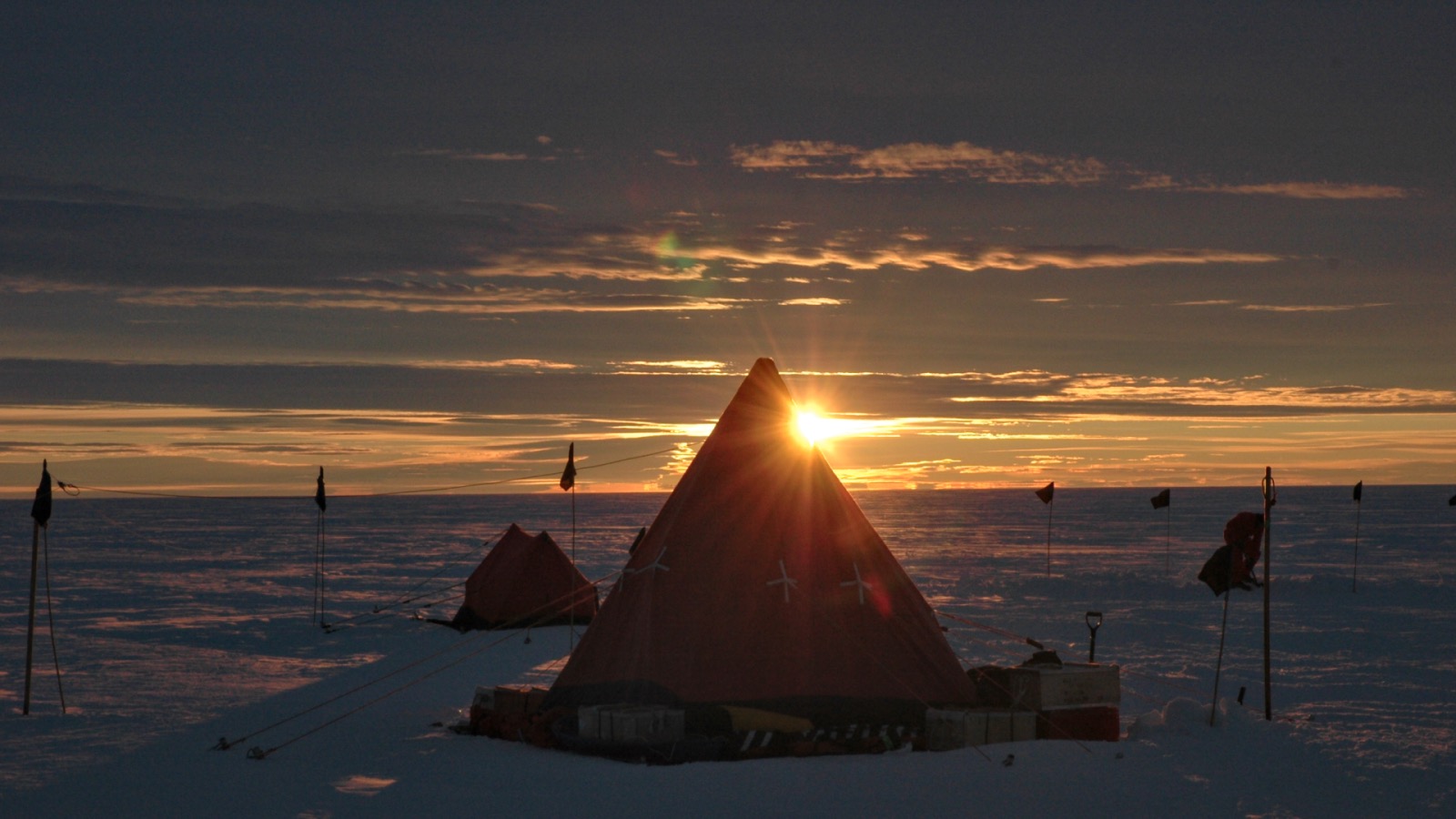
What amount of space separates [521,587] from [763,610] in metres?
16.9

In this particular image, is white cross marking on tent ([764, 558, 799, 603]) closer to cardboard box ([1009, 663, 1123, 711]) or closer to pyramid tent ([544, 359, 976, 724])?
pyramid tent ([544, 359, 976, 724])

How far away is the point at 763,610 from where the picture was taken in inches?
650

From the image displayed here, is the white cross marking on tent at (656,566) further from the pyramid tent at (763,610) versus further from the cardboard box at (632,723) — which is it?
the cardboard box at (632,723)

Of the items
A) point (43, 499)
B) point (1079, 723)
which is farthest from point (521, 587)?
point (1079, 723)

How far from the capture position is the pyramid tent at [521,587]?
1271 inches

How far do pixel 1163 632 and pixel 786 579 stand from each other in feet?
64.5

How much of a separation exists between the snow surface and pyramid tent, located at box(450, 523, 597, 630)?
3.23ft

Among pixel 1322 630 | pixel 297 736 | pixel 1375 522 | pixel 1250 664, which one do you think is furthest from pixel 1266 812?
pixel 1375 522

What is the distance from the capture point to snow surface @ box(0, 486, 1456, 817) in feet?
44.4

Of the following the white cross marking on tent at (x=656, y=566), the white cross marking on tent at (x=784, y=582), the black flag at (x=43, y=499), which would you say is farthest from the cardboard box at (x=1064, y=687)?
the black flag at (x=43, y=499)

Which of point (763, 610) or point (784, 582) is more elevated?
point (784, 582)

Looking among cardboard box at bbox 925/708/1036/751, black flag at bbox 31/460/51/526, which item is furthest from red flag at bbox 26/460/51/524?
cardboard box at bbox 925/708/1036/751

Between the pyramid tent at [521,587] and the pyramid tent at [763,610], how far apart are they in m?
15.2

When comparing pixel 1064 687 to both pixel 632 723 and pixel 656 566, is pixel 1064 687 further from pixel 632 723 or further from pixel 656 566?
pixel 632 723
